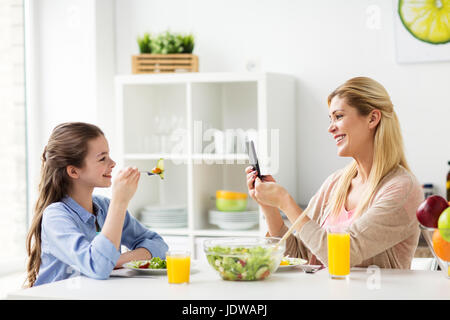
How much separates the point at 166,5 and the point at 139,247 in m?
2.16

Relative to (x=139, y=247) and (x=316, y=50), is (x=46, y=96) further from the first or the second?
(x=139, y=247)

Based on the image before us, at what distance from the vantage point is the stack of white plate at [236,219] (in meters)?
3.61

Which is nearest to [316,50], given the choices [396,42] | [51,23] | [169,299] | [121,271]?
[396,42]

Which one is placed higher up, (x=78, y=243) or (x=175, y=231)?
(x=78, y=243)

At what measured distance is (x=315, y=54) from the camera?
3.77 metres

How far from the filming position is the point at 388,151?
87.3 inches

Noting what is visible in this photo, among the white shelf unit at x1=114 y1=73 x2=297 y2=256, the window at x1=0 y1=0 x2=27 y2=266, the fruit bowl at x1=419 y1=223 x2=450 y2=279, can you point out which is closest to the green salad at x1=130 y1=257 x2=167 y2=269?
the fruit bowl at x1=419 y1=223 x2=450 y2=279

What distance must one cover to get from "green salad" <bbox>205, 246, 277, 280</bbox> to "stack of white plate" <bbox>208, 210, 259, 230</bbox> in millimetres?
1764

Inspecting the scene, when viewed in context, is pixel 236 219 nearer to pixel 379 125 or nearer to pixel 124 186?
pixel 379 125

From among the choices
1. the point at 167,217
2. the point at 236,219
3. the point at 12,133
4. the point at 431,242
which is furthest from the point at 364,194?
the point at 12,133

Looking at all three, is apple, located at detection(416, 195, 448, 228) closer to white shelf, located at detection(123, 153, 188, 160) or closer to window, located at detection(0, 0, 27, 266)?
white shelf, located at detection(123, 153, 188, 160)

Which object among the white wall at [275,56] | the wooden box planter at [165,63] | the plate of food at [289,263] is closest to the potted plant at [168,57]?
the wooden box planter at [165,63]

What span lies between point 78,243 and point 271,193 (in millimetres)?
612

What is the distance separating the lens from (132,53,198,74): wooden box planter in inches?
146
